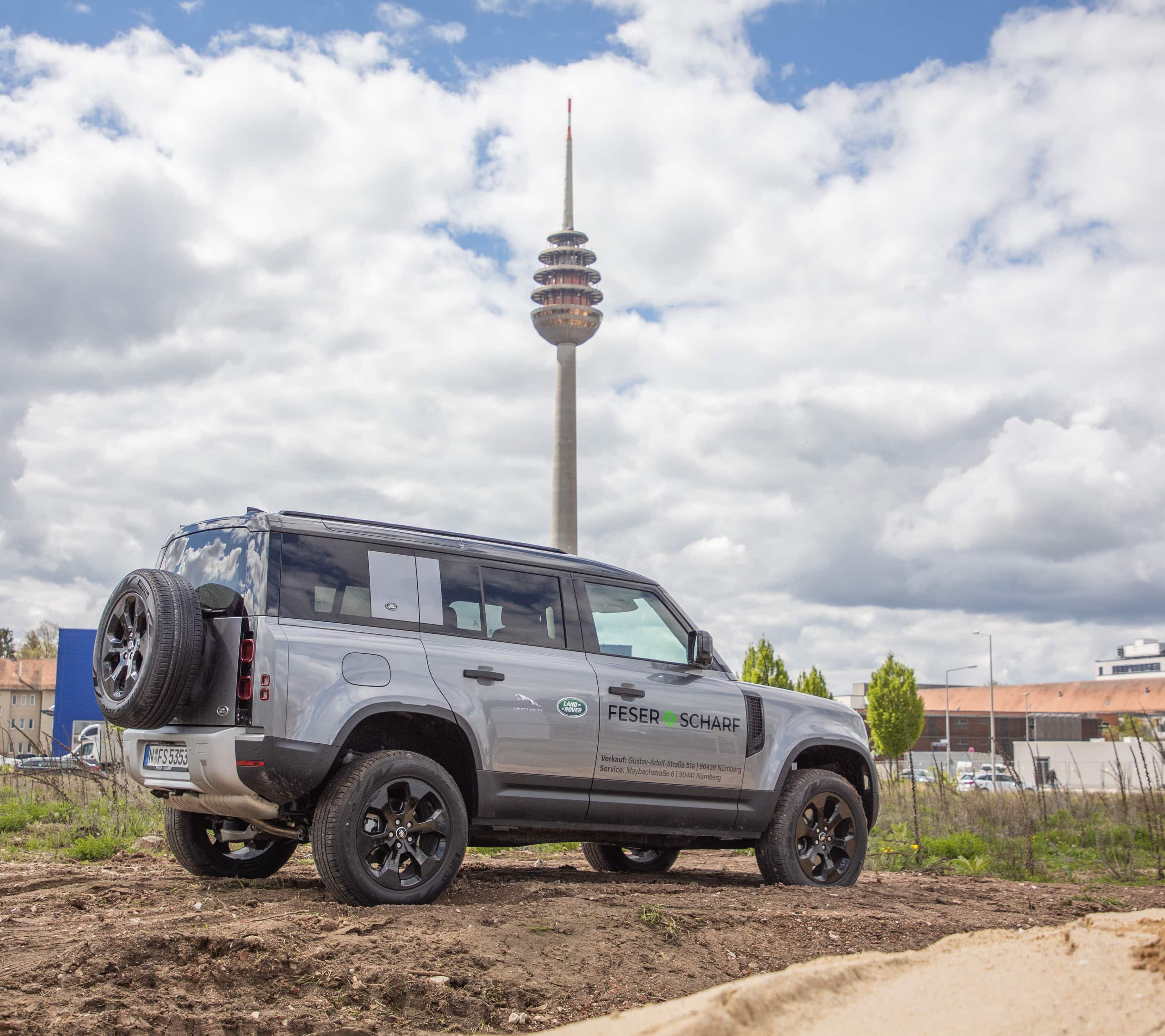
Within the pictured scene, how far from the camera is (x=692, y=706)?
26.0ft

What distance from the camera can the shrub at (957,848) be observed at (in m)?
11.9

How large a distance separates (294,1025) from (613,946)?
62.1 inches

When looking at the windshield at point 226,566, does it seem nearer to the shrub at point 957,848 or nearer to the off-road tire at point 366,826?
the off-road tire at point 366,826

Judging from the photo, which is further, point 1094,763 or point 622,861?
point 1094,763

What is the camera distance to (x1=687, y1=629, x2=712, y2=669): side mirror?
321 inches

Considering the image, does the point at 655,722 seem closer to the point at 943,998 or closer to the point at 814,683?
the point at 943,998

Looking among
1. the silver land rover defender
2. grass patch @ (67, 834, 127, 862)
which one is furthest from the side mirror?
grass patch @ (67, 834, 127, 862)

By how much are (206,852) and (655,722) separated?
9.64 ft

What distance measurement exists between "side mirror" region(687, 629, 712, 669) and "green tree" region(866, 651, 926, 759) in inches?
2152

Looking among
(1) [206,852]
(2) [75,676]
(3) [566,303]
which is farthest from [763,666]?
(3) [566,303]

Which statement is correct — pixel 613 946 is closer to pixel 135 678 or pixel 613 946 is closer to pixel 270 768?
pixel 270 768

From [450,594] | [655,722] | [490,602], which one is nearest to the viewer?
[450,594]

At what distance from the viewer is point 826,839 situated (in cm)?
859

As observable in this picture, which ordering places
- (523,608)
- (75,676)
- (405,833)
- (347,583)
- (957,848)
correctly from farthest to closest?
(75,676) < (957,848) < (523,608) < (347,583) < (405,833)
